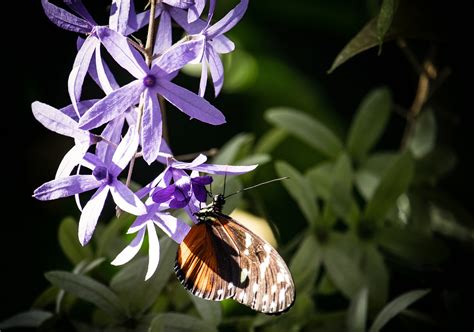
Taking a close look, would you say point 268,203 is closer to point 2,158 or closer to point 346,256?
point 346,256

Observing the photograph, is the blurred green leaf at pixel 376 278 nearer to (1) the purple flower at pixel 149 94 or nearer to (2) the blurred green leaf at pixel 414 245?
(2) the blurred green leaf at pixel 414 245

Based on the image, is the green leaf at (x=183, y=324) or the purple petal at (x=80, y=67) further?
the green leaf at (x=183, y=324)

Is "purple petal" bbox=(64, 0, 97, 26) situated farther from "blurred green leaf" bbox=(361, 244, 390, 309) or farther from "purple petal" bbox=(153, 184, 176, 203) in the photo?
"blurred green leaf" bbox=(361, 244, 390, 309)

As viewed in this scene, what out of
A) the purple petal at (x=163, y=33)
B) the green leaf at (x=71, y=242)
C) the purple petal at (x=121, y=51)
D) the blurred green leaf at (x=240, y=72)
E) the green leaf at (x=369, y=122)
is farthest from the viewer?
the blurred green leaf at (x=240, y=72)

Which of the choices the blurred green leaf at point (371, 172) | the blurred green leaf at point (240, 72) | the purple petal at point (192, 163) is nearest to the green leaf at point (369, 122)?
the blurred green leaf at point (371, 172)

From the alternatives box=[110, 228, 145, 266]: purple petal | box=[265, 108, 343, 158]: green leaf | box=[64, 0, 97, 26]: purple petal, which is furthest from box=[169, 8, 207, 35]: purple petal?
box=[265, 108, 343, 158]: green leaf

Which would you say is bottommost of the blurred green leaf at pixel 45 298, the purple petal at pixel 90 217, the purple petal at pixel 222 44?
the blurred green leaf at pixel 45 298

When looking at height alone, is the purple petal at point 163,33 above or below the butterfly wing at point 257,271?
above

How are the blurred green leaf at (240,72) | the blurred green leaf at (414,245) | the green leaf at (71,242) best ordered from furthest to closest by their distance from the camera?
the blurred green leaf at (240,72) < the blurred green leaf at (414,245) < the green leaf at (71,242)
